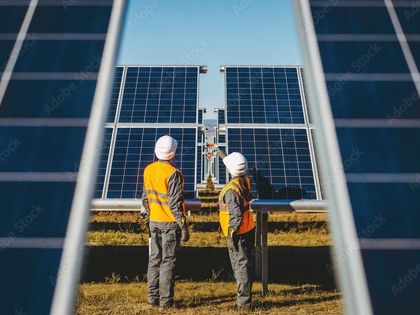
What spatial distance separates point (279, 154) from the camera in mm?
10555

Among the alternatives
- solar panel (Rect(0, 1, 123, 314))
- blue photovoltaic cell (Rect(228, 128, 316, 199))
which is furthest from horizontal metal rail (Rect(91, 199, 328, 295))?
solar panel (Rect(0, 1, 123, 314))

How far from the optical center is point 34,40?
3.02m

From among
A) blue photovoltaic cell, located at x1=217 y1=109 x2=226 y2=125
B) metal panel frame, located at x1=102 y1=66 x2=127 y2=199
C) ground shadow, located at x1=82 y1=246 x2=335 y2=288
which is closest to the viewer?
ground shadow, located at x1=82 y1=246 x2=335 y2=288

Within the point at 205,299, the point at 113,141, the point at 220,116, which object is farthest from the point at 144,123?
the point at 220,116

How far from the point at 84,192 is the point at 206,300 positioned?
494 centimetres

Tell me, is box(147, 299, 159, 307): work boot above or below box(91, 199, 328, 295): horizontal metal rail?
below

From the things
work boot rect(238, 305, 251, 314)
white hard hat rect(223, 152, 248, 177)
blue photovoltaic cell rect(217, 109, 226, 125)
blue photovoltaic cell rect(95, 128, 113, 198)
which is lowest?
work boot rect(238, 305, 251, 314)

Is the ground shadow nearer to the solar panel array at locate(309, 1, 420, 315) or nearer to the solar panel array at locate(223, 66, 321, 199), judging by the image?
the solar panel array at locate(223, 66, 321, 199)

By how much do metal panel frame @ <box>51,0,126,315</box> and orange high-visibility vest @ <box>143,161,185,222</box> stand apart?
Answer: 3273 millimetres

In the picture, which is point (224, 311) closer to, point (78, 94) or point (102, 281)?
point (102, 281)

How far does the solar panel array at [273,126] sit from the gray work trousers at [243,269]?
10.2 ft

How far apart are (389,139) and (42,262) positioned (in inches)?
89.5

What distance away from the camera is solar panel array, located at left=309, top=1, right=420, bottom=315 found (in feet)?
7.15

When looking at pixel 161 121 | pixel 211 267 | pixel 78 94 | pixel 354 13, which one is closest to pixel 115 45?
pixel 78 94
